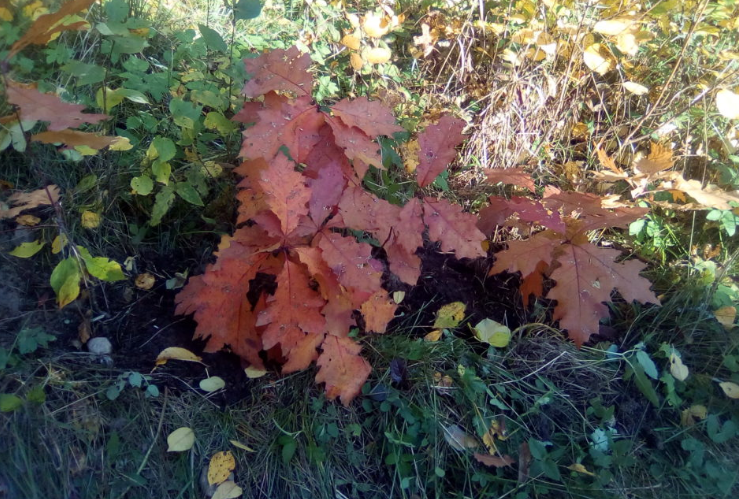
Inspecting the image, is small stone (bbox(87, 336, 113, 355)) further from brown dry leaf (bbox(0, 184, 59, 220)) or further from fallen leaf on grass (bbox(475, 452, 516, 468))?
fallen leaf on grass (bbox(475, 452, 516, 468))

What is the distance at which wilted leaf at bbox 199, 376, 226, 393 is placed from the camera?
1.63m

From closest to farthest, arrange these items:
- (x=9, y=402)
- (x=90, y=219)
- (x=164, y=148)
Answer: (x=9, y=402)
(x=164, y=148)
(x=90, y=219)

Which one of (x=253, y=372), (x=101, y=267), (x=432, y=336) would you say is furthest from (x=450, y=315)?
(x=101, y=267)

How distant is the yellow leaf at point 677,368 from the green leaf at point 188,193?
1759mm

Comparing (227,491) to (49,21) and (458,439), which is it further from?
(49,21)

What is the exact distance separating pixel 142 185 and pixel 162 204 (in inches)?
3.7

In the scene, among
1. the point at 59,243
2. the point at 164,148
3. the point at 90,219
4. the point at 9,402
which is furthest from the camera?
the point at 90,219

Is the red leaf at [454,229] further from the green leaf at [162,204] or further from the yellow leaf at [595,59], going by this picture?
the yellow leaf at [595,59]

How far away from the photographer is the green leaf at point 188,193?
5.97ft

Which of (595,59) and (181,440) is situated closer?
(181,440)

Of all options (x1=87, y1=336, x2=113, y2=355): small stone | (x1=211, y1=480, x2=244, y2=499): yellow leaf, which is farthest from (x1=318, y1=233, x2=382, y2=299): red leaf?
(x1=87, y1=336, x2=113, y2=355): small stone

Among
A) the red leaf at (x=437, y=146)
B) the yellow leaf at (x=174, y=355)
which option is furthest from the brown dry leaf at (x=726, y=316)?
the yellow leaf at (x=174, y=355)

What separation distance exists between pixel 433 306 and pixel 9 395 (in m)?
1.34

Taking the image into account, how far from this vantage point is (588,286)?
171 centimetres
